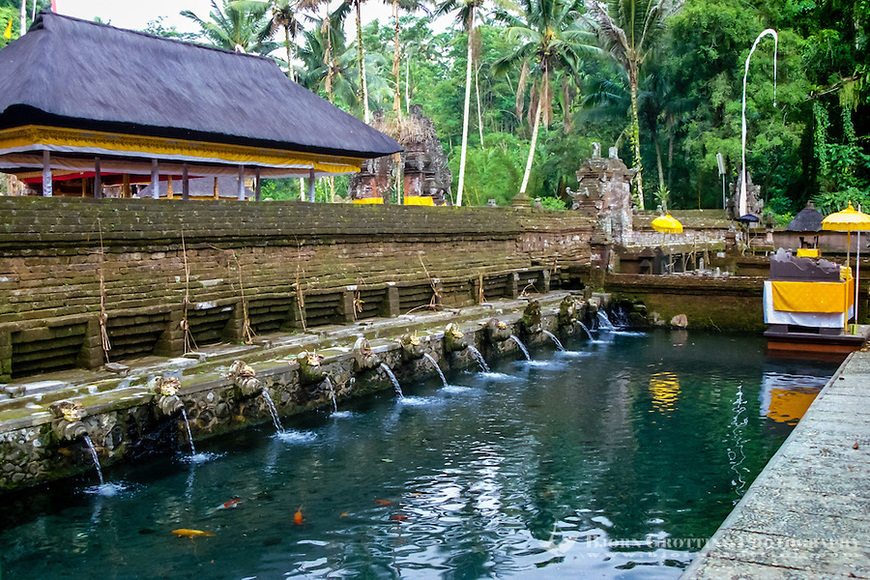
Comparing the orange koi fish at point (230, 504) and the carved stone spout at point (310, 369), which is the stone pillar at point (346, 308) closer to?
the carved stone spout at point (310, 369)

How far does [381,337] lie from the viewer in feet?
44.6

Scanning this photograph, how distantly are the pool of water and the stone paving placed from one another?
928 mm

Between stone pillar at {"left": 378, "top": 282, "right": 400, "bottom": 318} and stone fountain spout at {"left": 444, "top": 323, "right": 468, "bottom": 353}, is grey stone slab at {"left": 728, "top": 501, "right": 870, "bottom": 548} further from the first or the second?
stone pillar at {"left": 378, "top": 282, "right": 400, "bottom": 318}

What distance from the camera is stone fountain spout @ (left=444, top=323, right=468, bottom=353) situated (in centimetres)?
1367

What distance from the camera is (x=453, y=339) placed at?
13688 millimetres

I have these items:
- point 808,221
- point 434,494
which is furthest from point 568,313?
point 808,221

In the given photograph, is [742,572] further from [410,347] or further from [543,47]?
[543,47]

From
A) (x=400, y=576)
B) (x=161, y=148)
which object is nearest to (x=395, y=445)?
(x=400, y=576)

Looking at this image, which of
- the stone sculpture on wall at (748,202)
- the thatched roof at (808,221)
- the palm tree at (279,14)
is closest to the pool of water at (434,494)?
the thatched roof at (808,221)

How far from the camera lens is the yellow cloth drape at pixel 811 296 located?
14.8m

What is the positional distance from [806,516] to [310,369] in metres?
6.81

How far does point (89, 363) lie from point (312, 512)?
12.5 ft

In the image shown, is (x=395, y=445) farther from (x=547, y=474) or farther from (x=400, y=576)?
(x=400, y=576)

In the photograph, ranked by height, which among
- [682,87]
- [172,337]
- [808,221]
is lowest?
[172,337]
